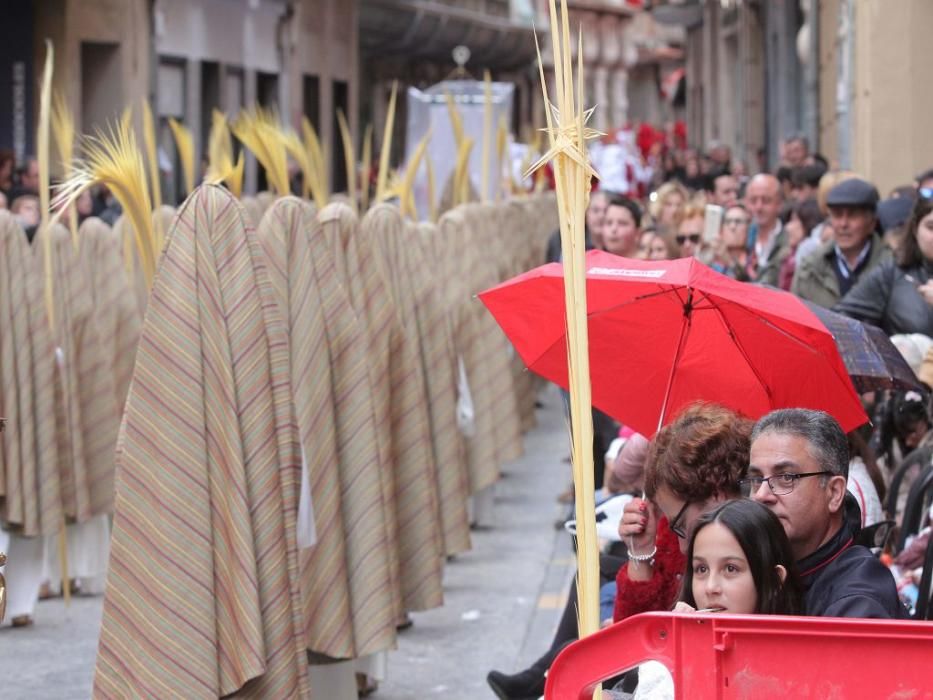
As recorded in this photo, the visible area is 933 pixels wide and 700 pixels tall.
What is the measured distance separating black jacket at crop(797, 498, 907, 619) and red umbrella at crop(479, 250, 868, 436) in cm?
117

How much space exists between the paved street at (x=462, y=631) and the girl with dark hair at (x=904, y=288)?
6.57 ft

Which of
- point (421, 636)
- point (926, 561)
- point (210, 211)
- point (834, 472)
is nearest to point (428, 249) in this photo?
point (421, 636)

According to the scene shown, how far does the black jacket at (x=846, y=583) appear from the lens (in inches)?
151

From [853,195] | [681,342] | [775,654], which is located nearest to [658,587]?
[681,342]

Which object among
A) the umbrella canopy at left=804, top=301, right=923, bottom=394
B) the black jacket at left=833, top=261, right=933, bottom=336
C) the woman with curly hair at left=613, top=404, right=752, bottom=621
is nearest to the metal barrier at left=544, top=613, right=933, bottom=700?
the woman with curly hair at left=613, top=404, right=752, bottom=621

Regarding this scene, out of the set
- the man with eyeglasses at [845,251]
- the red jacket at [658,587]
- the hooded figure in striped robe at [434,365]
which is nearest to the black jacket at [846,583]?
the red jacket at [658,587]

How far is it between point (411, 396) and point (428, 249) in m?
3.10

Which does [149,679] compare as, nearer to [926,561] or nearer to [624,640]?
[926,561]

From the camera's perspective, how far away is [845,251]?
27.7 feet

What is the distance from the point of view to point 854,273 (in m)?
8.39

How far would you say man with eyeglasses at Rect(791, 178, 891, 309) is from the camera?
327 inches

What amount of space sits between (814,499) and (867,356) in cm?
148

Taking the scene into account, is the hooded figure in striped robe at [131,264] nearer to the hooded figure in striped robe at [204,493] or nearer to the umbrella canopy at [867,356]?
the hooded figure in striped robe at [204,493]

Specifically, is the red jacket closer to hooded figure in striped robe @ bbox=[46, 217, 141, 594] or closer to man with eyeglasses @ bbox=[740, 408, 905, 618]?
man with eyeglasses @ bbox=[740, 408, 905, 618]
